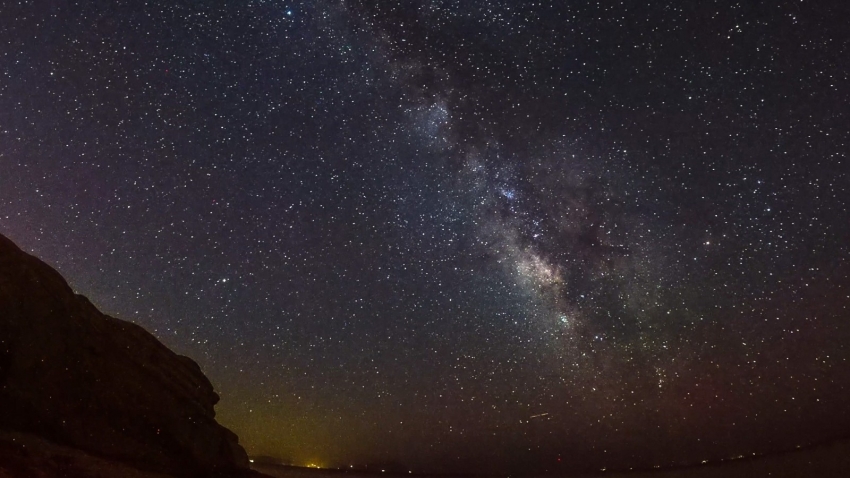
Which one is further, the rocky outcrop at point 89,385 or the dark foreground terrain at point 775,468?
the dark foreground terrain at point 775,468

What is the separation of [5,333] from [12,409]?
2.94 m

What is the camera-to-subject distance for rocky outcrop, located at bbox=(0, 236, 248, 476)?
21438 mm

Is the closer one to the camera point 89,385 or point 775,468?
point 89,385

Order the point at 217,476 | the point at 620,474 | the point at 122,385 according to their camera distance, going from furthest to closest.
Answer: the point at 620,474
the point at 217,476
the point at 122,385

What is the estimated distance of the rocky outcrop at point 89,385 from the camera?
2144 cm

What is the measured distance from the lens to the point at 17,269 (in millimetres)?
22641

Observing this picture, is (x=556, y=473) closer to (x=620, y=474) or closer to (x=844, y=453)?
(x=620, y=474)

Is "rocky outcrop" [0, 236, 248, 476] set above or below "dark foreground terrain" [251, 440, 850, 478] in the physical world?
below

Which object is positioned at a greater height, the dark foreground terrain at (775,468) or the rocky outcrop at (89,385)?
the dark foreground terrain at (775,468)

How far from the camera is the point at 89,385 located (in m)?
24.0

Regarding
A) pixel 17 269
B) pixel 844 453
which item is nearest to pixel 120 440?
pixel 17 269

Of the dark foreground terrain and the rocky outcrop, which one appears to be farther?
the dark foreground terrain

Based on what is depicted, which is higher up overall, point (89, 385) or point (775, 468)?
point (775, 468)

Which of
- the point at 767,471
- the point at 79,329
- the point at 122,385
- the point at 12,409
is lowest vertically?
the point at 12,409
